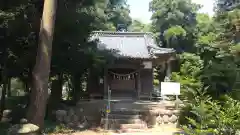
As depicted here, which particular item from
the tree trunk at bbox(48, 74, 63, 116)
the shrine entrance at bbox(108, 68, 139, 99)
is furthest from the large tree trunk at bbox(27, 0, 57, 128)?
the shrine entrance at bbox(108, 68, 139, 99)

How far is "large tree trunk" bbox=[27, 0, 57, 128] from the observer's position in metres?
8.88

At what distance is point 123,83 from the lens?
18656 millimetres

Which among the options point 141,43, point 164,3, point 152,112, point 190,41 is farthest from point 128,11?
point 152,112

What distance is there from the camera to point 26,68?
12.2 metres

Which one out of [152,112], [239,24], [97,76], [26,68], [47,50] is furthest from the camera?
[97,76]

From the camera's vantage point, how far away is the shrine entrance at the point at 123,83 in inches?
714

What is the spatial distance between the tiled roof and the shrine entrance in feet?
4.93

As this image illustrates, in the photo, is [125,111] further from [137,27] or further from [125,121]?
[137,27]

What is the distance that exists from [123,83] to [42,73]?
10.2 meters

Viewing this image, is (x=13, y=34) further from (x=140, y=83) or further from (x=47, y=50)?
(x=140, y=83)

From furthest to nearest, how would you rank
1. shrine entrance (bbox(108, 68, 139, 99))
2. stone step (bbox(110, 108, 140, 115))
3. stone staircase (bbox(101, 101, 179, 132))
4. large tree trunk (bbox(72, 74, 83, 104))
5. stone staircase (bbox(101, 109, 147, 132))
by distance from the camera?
shrine entrance (bbox(108, 68, 139, 99)) → large tree trunk (bbox(72, 74, 83, 104)) → stone step (bbox(110, 108, 140, 115)) → stone staircase (bbox(101, 101, 179, 132)) → stone staircase (bbox(101, 109, 147, 132))

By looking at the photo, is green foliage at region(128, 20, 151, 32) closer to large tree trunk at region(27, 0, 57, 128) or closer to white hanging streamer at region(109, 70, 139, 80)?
white hanging streamer at region(109, 70, 139, 80)

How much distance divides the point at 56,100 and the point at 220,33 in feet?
30.1

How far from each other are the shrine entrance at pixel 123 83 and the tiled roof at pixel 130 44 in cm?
150
